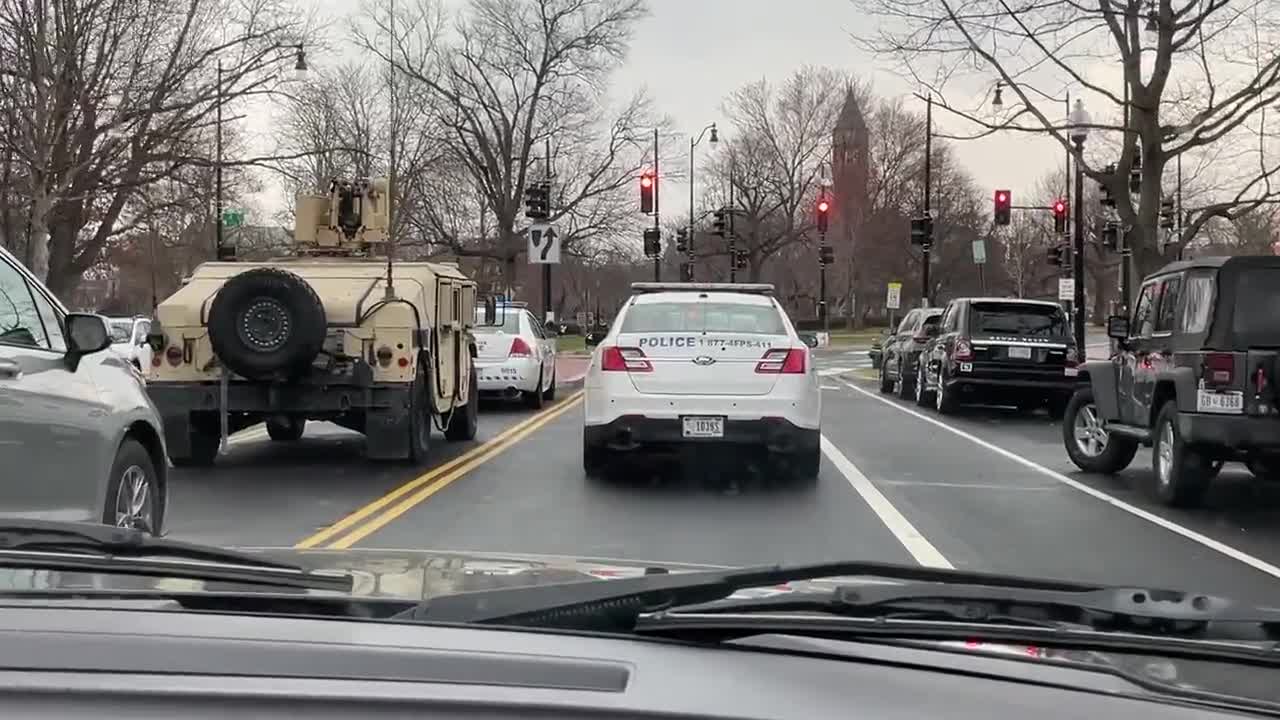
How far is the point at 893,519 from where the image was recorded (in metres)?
8.82

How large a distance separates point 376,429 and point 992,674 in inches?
370

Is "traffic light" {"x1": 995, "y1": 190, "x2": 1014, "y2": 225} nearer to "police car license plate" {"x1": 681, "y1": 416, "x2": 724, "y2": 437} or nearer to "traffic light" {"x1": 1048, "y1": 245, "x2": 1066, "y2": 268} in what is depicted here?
"traffic light" {"x1": 1048, "y1": 245, "x2": 1066, "y2": 268}

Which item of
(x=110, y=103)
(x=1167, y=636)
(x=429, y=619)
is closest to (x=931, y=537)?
(x=1167, y=636)

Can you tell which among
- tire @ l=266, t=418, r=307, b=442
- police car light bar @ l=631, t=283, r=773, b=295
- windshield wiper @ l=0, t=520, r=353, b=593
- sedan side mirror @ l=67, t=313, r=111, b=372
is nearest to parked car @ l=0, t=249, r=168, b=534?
sedan side mirror @ l=67, t=313, r=111, b=372

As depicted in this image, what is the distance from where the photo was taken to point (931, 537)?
814 centimetres

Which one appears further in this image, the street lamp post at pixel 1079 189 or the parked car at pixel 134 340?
the parked car at pixel 134 340

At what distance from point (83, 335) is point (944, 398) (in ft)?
49.5

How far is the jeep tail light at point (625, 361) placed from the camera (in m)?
9.89

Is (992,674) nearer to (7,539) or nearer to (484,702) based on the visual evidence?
(484,702)

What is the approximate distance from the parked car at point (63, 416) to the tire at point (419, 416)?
14.0ft

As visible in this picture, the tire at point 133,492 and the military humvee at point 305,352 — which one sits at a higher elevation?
the military humvee at point 305,352

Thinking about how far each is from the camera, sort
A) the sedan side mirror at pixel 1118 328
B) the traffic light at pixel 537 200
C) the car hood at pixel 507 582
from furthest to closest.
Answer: the traffic light at pixel 537 200, the sedan side mirror at pixel 1118 328, the car hood at pixel 507 582

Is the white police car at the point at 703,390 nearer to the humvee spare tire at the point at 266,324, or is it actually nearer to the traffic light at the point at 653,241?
the humvee spare tire at the point at 266,324

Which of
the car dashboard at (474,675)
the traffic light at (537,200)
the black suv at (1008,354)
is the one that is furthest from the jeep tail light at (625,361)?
the traffic light at (537,200)
